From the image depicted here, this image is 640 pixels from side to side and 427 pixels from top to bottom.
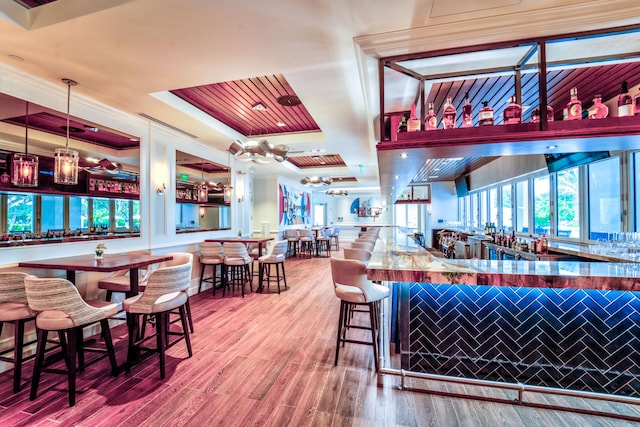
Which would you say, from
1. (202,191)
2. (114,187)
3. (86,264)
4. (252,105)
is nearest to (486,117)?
(252,105)

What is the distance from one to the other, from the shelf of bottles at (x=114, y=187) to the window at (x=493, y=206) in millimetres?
7905

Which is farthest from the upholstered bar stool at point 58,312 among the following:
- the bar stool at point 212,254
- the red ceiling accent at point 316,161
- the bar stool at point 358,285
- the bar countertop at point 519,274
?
the red ceiling accent at point 316,161

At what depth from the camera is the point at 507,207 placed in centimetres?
664

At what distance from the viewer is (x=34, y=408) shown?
2002 millimetres

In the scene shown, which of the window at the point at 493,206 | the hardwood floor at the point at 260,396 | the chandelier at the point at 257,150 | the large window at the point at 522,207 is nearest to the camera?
the hardwood floor at the point at 260,396

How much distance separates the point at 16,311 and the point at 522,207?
7738 mm

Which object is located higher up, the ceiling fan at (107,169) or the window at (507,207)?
the ceiling fan at (107,169)

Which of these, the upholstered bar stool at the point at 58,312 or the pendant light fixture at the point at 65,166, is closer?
the upholstered bar stool at the point at 58,312

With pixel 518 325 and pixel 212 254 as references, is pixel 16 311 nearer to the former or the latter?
pixel 212 254

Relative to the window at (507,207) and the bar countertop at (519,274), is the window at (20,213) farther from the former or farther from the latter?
the window at (507,207)

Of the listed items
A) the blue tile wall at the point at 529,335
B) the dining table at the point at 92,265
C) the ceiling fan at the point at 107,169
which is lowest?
the blue tile wall at the point at 529,335

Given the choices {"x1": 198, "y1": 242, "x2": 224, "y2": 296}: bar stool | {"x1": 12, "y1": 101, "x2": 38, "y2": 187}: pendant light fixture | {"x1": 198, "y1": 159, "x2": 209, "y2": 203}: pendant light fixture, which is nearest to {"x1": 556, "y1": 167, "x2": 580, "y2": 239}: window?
{"x1": 198, "y1": 242, "x2": 224, "y2": 296}: bar stool

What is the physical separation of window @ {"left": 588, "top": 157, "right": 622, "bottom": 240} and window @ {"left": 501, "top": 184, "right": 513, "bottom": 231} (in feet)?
8.44

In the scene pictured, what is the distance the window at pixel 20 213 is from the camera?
2742 mm
